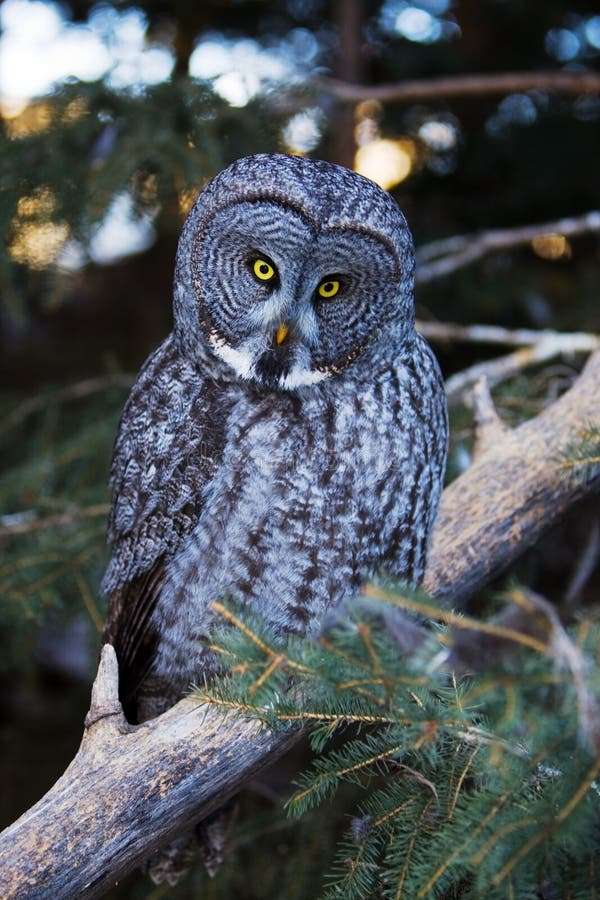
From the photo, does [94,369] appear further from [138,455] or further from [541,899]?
[541,899]

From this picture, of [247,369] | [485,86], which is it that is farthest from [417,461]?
[485,86]

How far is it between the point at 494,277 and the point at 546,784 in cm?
283

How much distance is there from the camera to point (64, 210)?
2697 mm

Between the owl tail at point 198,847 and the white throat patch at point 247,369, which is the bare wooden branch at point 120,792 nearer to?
the owl tail at point 198,847

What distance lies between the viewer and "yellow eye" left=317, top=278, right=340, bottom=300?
1.82 metres

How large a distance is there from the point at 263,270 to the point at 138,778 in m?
1.00

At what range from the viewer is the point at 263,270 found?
71.1 inches

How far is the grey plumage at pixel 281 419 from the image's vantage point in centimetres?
178

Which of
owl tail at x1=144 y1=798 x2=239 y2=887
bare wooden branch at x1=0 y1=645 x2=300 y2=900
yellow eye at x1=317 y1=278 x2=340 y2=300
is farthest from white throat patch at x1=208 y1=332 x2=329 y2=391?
owl tail at x1=144 y1=798 x2=239 y2=887

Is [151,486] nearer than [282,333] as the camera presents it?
No

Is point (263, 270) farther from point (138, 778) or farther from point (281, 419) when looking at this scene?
point (138, 778)

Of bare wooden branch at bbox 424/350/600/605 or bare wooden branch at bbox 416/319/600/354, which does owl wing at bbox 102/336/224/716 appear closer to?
bare wooden branch at bbox 424/350/600/605

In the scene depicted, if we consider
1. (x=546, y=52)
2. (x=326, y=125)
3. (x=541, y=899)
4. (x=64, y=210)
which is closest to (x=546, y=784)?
(x=541, y=899)

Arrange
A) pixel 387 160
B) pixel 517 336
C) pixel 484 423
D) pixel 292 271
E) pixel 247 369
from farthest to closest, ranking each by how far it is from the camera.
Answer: pixel 387 160, pixel 517 336, pixel 484 423, pixel 247 369, pixel 292 271
